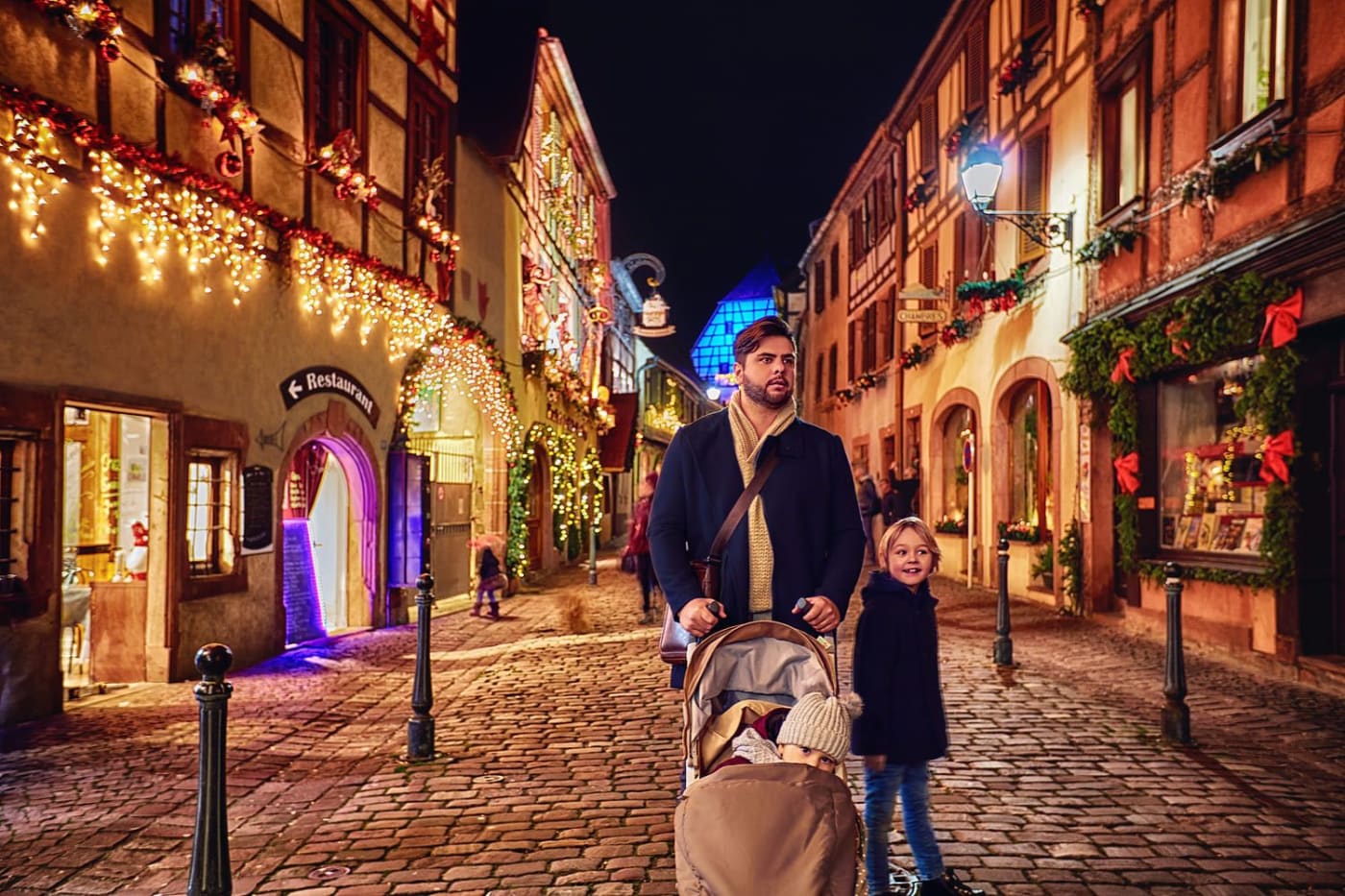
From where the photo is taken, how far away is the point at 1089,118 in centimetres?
1274

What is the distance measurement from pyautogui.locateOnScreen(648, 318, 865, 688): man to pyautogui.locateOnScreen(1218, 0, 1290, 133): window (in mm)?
7253

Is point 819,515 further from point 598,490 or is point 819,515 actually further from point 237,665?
point 598,490

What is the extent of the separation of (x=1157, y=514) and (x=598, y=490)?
15472 millimetres

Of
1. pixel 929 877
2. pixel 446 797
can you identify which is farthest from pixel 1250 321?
pixel 446 797

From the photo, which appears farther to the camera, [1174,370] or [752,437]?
[1174,370]

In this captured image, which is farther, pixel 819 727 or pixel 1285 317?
pixel 1285 317

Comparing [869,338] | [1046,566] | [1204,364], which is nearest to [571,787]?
[1204,364]

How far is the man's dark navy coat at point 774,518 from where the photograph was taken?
3486mm

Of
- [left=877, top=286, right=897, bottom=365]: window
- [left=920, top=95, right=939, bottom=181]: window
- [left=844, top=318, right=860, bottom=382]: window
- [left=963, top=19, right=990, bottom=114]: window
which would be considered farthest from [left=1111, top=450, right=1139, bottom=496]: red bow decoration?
[left=844, top=318, right=860, bottom=382]: window

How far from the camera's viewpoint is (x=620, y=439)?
28.2 metres

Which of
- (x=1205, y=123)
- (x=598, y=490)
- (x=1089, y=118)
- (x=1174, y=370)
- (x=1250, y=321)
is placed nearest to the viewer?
(x=1250, y=321)

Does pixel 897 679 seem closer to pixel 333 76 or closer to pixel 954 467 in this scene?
pixel 333 76

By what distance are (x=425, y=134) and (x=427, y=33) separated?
1.37 meters

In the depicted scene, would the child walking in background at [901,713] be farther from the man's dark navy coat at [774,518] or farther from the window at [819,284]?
the window at [819,284]
